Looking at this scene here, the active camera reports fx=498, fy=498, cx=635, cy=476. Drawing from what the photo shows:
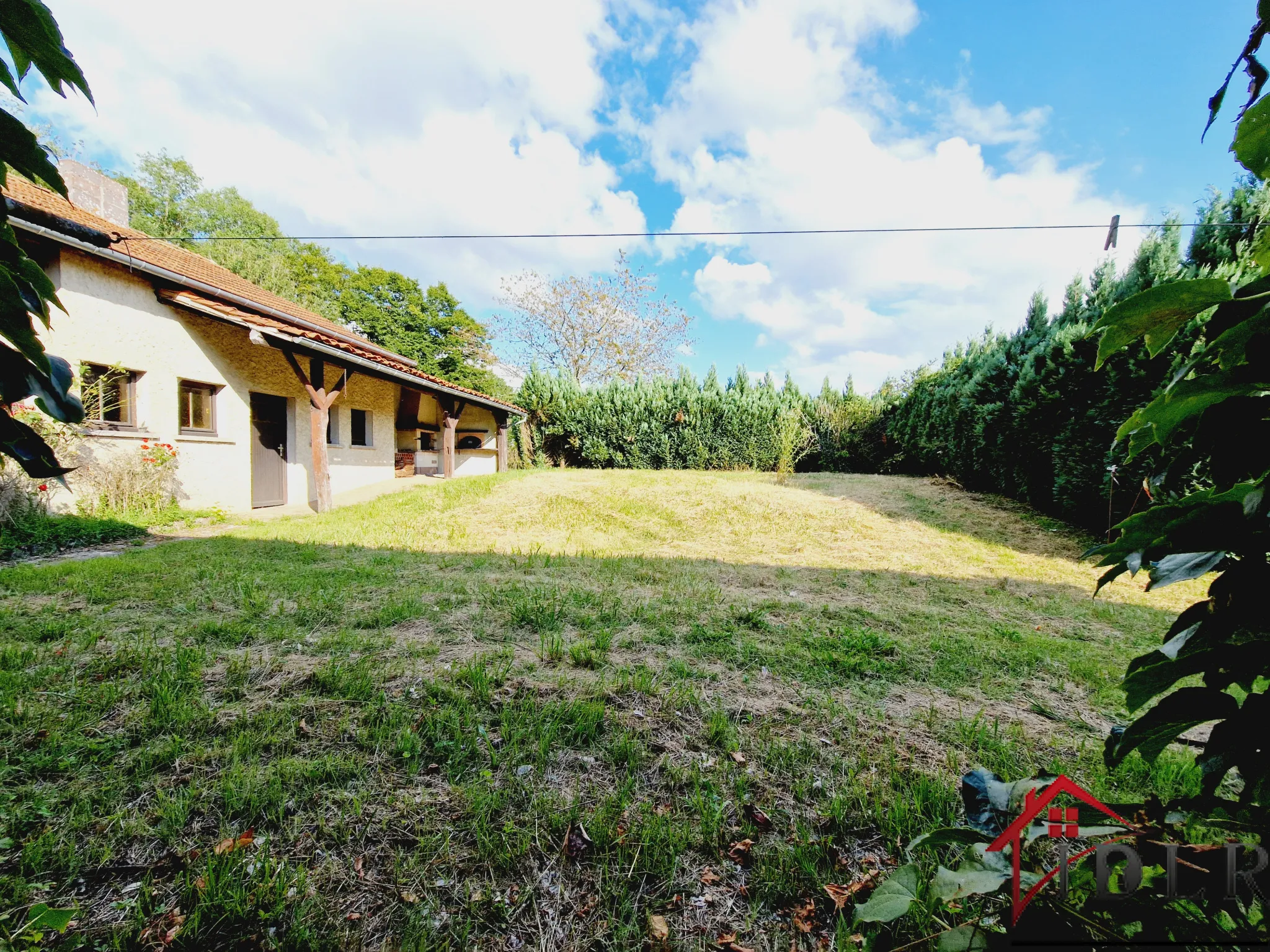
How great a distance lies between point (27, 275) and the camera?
0.83 metres

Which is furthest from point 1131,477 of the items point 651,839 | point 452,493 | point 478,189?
point 478,189

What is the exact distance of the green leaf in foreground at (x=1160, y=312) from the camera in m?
0.52

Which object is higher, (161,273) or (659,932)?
(161,273)

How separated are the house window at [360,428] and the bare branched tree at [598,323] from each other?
42.0 feet

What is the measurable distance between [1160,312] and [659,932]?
1.65 metres

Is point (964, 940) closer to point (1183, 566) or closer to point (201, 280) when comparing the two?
point (1183, 566)

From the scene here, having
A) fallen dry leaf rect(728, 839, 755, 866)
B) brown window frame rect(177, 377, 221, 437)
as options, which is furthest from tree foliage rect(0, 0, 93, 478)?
brown window frame rect(177, 377, 221, 437)

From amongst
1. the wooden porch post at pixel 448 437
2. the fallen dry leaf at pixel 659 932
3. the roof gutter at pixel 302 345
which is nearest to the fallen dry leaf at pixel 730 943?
the fallen dry leaf at pixel 659 932

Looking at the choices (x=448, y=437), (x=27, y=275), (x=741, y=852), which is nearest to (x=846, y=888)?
(x=741, y=852)

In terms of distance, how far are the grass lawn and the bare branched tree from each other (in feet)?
66.7

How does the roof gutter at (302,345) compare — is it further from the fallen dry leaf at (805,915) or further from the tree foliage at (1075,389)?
the tree foliage at (1075,389)

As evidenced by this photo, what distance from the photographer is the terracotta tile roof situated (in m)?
7.41

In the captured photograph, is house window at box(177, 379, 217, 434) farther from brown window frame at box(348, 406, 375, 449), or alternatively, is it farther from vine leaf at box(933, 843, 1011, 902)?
vine leaf at box(933, 843, 1011, 902)

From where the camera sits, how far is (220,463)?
8156 millimetres
